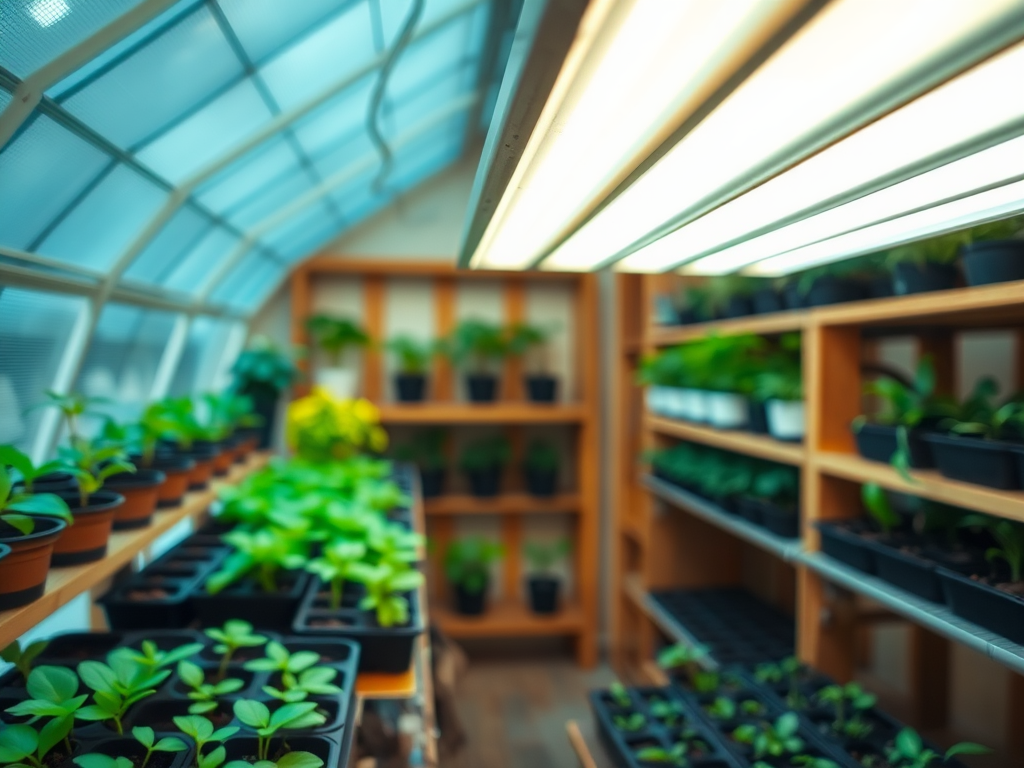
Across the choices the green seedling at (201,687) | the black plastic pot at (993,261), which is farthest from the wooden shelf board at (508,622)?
the black plastic pot at (993,261)

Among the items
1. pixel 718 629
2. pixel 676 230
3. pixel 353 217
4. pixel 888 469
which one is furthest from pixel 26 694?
pixel 353 217

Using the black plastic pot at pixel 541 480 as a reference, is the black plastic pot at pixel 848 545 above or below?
above

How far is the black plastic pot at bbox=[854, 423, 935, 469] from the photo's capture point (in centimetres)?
160

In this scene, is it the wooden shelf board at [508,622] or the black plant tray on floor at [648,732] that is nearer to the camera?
the black plant tray on floor at [648,732]

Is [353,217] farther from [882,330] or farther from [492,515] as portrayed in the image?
[882,330]

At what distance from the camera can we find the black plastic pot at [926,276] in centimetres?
159

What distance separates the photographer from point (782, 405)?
2131 mm

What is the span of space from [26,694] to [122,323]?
1220mm

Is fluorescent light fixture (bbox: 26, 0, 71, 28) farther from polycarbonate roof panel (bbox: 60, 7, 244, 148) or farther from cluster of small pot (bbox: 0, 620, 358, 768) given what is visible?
cluster of small pot (bbox: 0, 620, 358, 768)

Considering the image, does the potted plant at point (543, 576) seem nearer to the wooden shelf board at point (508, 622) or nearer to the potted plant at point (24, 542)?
the wooden shelf board at point (508, 622)

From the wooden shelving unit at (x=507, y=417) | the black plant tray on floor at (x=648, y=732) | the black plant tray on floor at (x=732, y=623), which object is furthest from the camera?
the wooden shelving unit at (x=507, y=417)

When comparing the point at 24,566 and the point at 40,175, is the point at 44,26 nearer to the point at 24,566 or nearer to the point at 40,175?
the point at 40,175

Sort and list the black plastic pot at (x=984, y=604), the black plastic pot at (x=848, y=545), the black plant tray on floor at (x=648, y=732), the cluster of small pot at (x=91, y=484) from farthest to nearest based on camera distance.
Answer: the black plastic pot at (x=848, y=545) → the black plant tray on floor at (x=648, y=732) → the black plastic pot at (x=984, y=604) → the cluster of small pot at (x=91, y=484)

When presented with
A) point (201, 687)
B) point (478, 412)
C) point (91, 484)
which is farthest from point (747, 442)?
point (91, 484)
